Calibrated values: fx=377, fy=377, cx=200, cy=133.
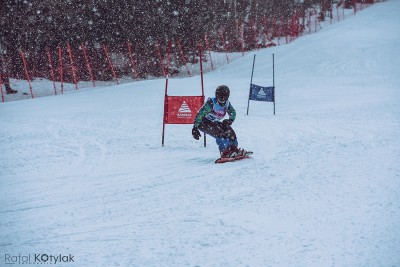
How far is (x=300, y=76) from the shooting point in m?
22.7

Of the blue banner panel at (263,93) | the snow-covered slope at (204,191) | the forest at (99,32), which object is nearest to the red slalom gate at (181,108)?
the snow-covered slope at (204,191)

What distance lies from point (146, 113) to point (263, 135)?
6010 millimetres

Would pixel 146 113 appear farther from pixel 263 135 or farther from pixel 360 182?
pixel 360 182

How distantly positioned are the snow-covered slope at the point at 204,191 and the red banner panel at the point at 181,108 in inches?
25.6

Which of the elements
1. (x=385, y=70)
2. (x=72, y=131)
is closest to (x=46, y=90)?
(x=72, y=131)

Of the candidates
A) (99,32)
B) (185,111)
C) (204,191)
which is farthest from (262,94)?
(99,32)

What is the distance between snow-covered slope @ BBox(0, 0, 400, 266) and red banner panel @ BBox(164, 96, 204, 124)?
0.65m

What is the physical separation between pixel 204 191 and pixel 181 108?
13.0 ft

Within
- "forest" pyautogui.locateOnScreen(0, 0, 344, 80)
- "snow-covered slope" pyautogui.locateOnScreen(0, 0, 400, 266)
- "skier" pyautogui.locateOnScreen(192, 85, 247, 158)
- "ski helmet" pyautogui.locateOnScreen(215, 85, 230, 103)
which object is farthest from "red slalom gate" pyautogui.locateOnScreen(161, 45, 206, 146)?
"forest" pyautogui.locateOnScreen(0, 0, 344, 80)

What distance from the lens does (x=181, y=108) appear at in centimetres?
906

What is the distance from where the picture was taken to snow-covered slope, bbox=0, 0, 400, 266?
3637mm

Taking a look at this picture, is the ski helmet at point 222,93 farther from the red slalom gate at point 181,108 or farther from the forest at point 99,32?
the forest at point 99,32

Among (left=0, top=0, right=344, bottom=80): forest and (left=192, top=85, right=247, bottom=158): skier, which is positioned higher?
(left=0, top=0, right=344, bottom=80): forest

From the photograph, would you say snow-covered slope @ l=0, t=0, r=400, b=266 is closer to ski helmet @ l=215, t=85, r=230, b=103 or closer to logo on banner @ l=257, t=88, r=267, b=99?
logo on banner @ l=257, t=88, r=267, b=99
